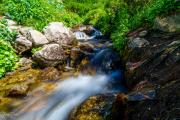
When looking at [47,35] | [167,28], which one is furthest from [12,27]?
[167,28]

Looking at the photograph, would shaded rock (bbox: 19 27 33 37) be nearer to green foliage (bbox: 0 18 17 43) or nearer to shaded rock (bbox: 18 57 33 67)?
green foliage (bbox: 0 18 17 43)

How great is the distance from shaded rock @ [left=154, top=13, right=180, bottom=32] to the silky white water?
8.08ft

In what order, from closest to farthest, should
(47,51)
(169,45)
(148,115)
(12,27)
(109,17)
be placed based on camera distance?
1. (148,115)
2. (169,45)
3. (47,51)
4. (12,27)
5. (109,17)

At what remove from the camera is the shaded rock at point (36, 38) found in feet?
41.1

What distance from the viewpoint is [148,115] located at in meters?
4.74

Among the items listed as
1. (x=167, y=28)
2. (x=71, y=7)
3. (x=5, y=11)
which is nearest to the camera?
(x=167, y=28)

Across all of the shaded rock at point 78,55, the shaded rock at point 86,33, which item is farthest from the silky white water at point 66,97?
the shaded rock at point 86,33

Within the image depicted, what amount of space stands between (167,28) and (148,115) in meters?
4.81

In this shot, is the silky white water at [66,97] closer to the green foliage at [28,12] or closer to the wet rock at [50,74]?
the wet rock at [50,74]

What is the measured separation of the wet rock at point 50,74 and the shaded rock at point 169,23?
3.90 m

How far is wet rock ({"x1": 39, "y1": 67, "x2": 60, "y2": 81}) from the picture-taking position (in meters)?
10.5

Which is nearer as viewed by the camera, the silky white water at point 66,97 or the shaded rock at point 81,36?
the silky white water at point 66,97

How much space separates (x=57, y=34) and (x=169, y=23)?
19.9 feet

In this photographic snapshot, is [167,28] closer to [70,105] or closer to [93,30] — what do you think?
[70,105]
